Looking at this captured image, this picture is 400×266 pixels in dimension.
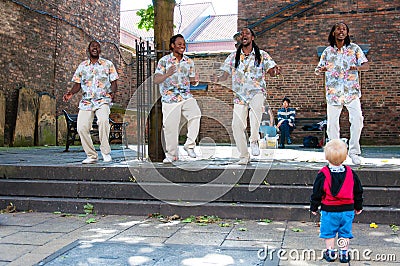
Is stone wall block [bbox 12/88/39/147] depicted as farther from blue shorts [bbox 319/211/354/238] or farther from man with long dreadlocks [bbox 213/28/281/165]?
blue shorts [bbox 319/211/354/238]

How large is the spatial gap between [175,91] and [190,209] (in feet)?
6.05

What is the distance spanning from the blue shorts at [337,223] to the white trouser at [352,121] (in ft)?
8.67

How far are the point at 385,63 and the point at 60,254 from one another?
14.2 meters

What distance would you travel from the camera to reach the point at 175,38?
21.3ft

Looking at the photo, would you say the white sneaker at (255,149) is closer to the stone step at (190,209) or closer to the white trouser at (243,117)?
the white trouser at (243,117)

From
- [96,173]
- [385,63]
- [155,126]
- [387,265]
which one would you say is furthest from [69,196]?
[385,63]

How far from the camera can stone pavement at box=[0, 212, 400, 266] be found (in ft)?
11.9

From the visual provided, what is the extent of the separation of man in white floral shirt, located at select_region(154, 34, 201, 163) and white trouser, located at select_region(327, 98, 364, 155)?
1794 mm

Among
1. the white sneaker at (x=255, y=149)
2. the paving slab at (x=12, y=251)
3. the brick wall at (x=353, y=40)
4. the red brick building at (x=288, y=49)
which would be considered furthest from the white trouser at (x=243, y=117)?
the brick wall at (x=353, y=40)

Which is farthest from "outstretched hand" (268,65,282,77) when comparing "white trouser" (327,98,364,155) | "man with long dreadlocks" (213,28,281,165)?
"white trouser" (327,98,364,155)

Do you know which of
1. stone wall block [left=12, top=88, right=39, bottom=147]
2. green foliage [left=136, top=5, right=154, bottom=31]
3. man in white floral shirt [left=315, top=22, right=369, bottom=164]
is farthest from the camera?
green foliage [left=136, top=5, right=154, bottom=31]

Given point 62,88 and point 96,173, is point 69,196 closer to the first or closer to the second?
point 96,173

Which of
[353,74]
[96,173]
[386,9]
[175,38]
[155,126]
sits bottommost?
[96,173]

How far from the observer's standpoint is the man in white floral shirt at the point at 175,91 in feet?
21.3
